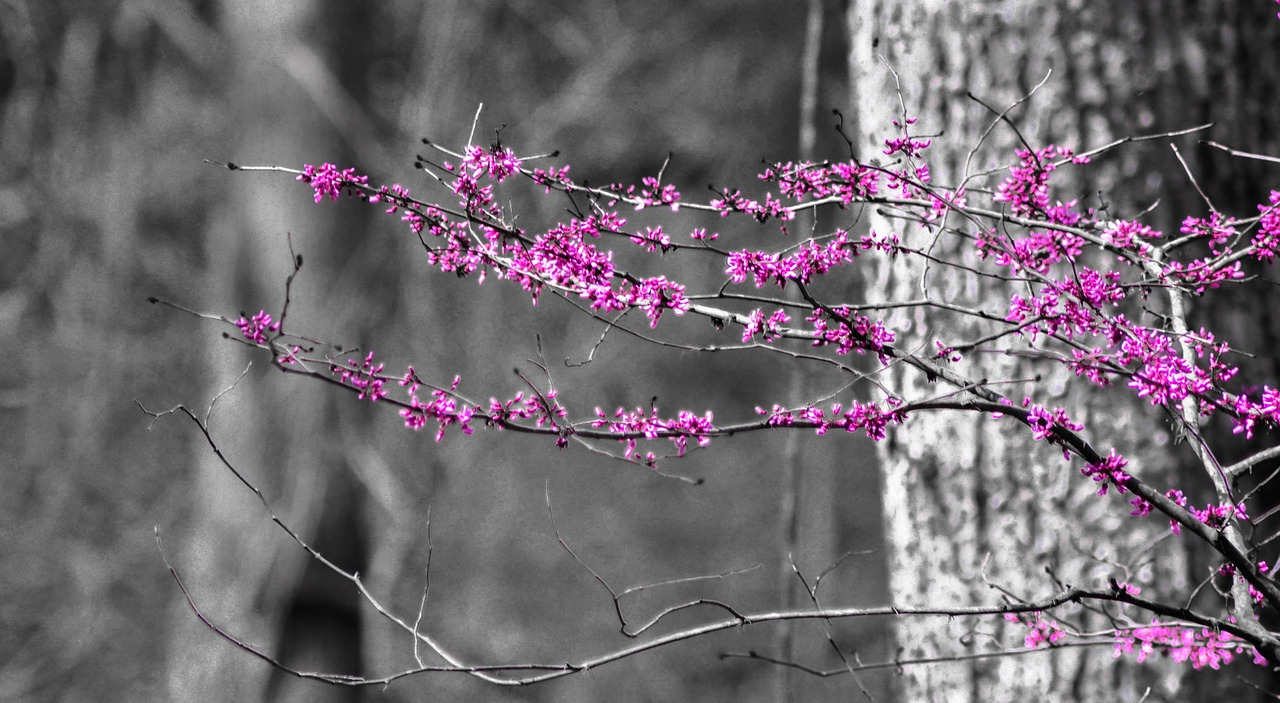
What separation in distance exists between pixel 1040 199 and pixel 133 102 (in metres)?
8.13

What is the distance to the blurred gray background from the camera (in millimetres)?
7586

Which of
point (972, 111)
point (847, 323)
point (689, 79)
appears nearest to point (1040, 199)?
point (847, 323)

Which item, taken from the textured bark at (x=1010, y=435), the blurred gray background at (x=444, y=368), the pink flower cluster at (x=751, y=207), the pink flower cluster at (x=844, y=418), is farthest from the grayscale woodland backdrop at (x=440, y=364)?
the pink flower cluster at (x=844, y=418)

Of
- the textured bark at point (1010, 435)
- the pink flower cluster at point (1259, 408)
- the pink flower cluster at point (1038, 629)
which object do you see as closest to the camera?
the pink flower cluster at point (1259, 408)

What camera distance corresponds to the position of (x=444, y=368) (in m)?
7.86

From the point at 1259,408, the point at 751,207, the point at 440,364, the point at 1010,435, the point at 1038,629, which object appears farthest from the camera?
the point at 440,364

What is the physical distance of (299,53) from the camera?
4.11 metres

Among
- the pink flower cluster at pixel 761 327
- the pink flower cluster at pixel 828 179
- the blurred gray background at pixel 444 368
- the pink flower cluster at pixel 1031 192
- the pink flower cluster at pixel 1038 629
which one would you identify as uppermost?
the blurred gray background at pixel 444 368

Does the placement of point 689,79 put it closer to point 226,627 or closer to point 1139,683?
point 226,627

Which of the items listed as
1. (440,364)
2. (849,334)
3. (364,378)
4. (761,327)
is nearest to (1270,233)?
(849,334)

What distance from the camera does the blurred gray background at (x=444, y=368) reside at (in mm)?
7586

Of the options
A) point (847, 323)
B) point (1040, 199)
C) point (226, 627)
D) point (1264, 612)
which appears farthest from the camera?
point (226, 627)

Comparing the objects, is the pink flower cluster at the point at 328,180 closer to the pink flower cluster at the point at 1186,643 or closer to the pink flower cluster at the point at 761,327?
the pink flower cluster at the point at 761,327

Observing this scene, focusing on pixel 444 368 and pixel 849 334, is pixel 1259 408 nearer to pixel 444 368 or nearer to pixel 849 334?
pixel 849 334
